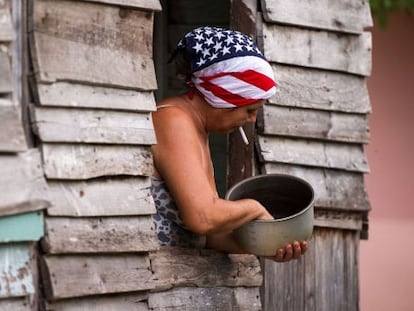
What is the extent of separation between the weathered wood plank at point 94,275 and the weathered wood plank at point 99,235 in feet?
0.13

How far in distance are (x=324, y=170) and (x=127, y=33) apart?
4.73 feet

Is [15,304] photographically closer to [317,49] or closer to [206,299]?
[206,299]

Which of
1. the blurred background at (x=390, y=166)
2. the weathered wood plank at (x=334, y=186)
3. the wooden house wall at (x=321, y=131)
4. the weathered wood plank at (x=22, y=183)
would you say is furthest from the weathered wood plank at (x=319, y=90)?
the blurred background at (x=390, y=166)

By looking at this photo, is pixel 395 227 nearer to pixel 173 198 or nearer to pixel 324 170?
pixel 324 170

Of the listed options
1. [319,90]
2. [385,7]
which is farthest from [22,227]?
[385,7]

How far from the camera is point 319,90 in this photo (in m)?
5.95

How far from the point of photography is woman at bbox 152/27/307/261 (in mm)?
4887

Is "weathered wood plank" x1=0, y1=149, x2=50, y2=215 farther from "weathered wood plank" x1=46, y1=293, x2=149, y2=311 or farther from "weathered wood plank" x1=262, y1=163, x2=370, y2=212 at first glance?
"weathered wood plank" x1=262, y1=163, x2=370, y2=212

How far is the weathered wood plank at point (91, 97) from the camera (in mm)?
4586

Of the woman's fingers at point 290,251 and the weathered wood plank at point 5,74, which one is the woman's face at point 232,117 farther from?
the weathered wood plank at point 5,74

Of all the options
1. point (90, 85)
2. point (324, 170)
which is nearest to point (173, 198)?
point (90, 85)

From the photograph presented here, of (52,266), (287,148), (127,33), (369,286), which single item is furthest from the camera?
(369,286)

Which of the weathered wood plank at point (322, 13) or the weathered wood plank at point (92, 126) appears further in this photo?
the weathered wood plank at point (322, 13)

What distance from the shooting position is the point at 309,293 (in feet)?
19.7
